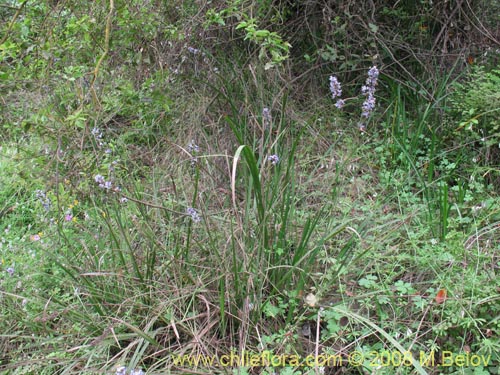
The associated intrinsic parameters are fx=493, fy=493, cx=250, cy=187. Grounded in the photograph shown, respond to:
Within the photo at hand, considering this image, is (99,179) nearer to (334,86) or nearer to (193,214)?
(193,214)

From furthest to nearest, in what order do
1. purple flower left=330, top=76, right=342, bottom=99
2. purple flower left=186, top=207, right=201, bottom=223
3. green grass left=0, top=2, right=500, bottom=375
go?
1. purple flower left=330, top=76, right=342, bottom=99
2. purple flower left=186, top=207, right=201, bottom=223
3. green grass left=0, top=2, right=500, bottom=375

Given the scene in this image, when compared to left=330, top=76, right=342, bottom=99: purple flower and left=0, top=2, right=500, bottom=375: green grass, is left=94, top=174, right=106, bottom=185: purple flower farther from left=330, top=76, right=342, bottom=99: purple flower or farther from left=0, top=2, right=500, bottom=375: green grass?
left=330, top=76, right=342, bottom=99: purple flower

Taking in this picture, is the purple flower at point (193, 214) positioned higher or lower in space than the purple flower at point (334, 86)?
lower

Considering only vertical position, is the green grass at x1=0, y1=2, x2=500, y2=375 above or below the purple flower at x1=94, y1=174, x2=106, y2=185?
below

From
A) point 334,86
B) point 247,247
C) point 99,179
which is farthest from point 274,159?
point 99,179

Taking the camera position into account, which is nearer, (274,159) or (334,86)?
(274,159)

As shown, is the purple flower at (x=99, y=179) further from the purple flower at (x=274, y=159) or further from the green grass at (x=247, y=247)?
the purple flower at (x=274, y=159)

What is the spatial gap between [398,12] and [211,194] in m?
2.14

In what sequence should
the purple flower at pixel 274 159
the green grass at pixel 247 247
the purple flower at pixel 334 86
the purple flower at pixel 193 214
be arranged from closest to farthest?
the green grass at pixel 247 247
the purple flower at pixel 193 214
the purple flower at pixel 274 159
the purple flower at pixel 334 86

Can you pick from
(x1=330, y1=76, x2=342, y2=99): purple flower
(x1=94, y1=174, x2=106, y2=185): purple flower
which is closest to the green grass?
(x1=94, y1=174, x2=106, y2=185): purple flower

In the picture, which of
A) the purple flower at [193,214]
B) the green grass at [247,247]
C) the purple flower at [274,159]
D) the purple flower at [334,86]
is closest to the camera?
the green grass at [247,247]

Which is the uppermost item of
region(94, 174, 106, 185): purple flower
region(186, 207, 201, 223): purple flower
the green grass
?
region(94, 174, 106, 185): purple flower

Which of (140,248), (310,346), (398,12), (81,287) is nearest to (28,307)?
(81,287)

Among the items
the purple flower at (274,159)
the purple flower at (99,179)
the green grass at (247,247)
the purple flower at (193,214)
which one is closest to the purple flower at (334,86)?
the green grass at (247,247)
